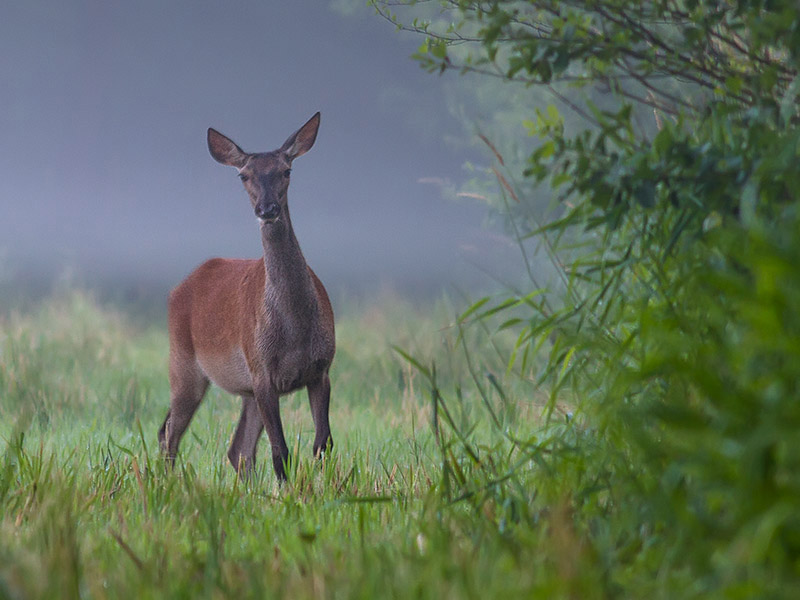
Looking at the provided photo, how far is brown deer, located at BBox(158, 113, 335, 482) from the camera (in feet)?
16.2

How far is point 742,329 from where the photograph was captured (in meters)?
2.03

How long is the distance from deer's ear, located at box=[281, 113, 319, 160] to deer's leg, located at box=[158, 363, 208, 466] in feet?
4.87

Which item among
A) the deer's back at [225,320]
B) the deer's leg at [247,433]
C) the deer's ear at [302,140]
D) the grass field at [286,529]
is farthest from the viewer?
the deer's leg at [247,433]

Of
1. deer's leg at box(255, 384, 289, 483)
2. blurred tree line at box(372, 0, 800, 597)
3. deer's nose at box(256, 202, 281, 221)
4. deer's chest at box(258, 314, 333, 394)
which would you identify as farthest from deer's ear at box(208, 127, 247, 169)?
blurred tree line at box(372, 0, 800, 597)

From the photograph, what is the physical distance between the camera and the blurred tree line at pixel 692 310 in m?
1.66

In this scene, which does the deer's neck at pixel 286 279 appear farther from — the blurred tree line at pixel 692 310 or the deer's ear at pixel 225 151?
the blurred tree line at pixel 692 310

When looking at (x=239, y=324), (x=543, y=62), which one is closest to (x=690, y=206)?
(x=543, y=62)

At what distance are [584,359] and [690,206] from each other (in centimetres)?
63

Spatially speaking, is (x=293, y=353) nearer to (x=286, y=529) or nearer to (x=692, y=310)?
(x=286, y=529)

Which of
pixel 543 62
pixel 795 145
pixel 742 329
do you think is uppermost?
pixel 543 62

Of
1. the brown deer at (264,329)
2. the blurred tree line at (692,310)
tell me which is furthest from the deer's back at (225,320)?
the blurred tree line at (692,310)

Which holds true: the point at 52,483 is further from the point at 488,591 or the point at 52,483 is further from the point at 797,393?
the point at 797,393

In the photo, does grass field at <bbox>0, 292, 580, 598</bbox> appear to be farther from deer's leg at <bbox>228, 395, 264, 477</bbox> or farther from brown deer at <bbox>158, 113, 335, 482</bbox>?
brown deer at <bbox>158, 113, 335, 482</bbox>

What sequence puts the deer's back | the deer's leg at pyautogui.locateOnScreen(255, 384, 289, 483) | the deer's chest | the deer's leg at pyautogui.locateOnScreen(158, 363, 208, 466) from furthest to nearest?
the deer's leg at pyautogui.locateOnScreen(158, 363, 208, 466), the deer's back, the deer's chest, the deer's leg at pyautogui.locateOnScreen(255, 384, 289, 483)
